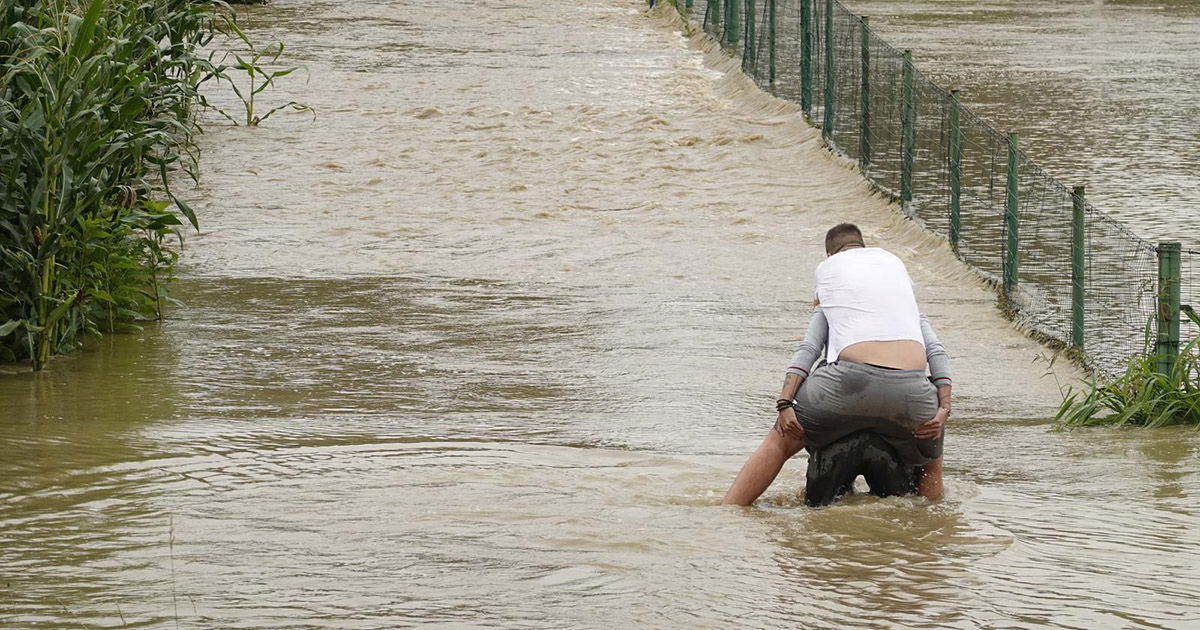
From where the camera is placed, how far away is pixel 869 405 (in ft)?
21.8

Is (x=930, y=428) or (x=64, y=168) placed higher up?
(x=64, y=168)

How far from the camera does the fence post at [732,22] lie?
2255 cm

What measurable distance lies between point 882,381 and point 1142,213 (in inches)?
318

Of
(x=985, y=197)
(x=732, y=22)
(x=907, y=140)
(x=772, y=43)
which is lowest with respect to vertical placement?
(x=985, y=197)

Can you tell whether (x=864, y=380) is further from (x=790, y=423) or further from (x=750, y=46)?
(x=750, y=46)

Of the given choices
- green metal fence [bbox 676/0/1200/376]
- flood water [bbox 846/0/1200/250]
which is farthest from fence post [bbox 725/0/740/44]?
flood water [bbox 846/0/1200/250]

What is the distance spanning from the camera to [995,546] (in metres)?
6.19

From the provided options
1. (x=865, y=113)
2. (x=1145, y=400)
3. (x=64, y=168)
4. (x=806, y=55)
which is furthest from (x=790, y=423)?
(x=806, y=55)

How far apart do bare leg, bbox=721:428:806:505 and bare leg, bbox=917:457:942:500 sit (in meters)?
0.52

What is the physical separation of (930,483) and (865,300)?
795 mm

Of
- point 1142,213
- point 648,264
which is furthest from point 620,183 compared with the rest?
point 1142,213

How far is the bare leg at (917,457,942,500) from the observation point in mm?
6926

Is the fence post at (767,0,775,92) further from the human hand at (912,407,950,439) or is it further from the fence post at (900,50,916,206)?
the human hand at (912,407,950,439)

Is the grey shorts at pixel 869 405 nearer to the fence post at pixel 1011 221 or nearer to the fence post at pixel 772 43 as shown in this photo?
the fence post at pixel 1011 221
